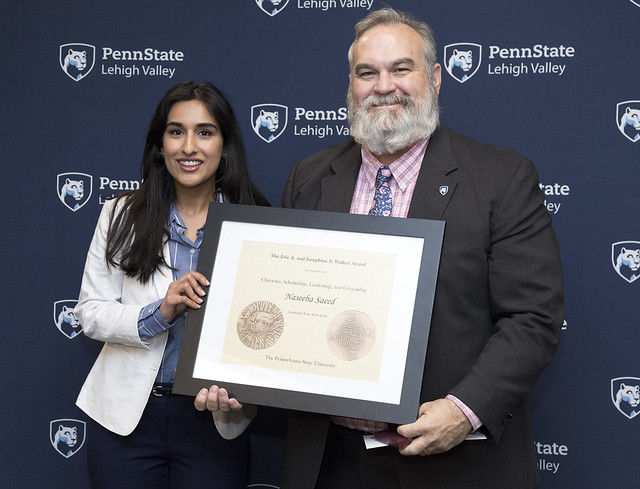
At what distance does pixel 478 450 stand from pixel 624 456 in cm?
114

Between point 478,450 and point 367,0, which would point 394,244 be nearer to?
point 478,450

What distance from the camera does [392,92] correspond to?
6.12 feet

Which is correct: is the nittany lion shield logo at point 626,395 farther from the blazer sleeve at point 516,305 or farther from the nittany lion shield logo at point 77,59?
the nittany lion shield logo at point 77,59

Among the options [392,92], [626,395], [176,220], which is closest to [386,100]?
[392,92]

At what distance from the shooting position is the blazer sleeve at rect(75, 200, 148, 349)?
1.97m

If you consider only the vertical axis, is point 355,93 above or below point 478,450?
A: above

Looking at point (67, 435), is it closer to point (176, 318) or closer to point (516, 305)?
point (176, 318)

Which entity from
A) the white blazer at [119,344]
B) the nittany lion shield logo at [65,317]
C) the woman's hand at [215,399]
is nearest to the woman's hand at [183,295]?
the white blazer at [119,344]

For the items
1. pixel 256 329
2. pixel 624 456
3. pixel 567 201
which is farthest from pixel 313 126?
pixel 624 456

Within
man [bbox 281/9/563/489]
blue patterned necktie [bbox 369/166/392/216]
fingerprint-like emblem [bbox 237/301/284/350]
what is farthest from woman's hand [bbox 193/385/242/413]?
blue patterned necktie [bbox 369/166/392/216]

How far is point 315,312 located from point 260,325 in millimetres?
148

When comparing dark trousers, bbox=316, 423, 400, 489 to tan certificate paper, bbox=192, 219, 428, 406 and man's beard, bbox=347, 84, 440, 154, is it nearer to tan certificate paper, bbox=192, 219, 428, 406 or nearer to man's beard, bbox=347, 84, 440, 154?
tan certificate paper, bbox=192, 219, 428, 406

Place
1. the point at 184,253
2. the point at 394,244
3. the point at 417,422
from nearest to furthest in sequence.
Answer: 1. the point at 417,422
2. the point at 394,244
3. the point at 184,253

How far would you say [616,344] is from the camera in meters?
2.54
